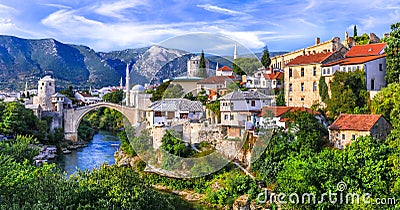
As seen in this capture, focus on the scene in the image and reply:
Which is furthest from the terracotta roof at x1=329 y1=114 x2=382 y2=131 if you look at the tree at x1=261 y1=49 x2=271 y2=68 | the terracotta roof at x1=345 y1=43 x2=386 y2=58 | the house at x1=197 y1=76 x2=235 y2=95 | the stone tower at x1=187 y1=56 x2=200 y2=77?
the tree at x1=261 y1=49 x2=271 y2=68

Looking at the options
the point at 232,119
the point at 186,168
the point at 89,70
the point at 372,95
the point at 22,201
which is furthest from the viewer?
the point at 89,70

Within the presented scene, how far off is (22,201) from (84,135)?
65.5ft

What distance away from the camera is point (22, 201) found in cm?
673

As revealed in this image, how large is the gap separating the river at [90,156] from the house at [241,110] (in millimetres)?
7596

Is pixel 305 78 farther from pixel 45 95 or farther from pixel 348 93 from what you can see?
pixel 45 95

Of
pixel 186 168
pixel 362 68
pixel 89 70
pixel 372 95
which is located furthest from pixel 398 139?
pixel 89 70

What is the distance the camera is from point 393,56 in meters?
12.3

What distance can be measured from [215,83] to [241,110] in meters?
1.94

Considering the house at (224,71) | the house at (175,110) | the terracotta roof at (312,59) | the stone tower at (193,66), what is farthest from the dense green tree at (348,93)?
the stone tower at (193,66)

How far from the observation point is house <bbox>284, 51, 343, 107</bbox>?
1416cm

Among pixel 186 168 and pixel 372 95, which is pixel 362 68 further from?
pixel 186 168

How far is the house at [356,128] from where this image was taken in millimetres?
10687

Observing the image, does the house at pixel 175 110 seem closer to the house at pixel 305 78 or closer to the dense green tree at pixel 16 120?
the house at pixel 305 78

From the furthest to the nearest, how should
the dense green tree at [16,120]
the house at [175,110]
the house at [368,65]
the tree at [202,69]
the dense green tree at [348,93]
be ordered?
1. the dense green tree at [16,120]
2. the house at [368,65]
3. the dense green tree at [348,93]
4. the house at [175,110]
5. the tree at [202,69]
